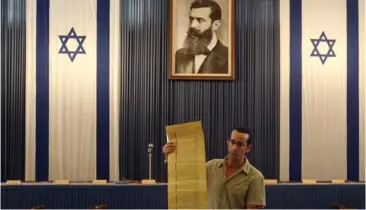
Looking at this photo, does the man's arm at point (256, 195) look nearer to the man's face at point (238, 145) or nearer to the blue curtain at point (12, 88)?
the man's face at point (238, 145)

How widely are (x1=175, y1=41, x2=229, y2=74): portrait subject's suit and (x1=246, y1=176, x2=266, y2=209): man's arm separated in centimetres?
424

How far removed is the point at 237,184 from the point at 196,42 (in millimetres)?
4376

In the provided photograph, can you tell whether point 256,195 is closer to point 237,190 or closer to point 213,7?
point 237,190

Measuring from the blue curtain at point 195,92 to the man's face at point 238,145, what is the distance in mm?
4101

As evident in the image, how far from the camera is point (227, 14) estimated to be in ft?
22.4

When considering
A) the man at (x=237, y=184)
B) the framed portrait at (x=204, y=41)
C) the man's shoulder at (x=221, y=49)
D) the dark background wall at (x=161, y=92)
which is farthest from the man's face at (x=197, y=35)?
the man at (x=237, y=184)

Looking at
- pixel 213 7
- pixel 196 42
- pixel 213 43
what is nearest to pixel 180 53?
pixel 196 42

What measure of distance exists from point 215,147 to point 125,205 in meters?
1.92

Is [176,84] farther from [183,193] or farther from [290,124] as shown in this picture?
[183,193]

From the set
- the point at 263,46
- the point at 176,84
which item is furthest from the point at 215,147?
the point at 263,46

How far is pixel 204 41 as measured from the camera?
6.82 m

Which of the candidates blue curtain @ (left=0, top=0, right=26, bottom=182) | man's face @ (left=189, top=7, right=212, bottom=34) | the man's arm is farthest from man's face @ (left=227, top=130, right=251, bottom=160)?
blue curtain @ (left=0, top=0, right=26, bottom=182)

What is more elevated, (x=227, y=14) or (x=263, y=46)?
(x=227, y=14)

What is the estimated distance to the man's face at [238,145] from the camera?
104 inches
